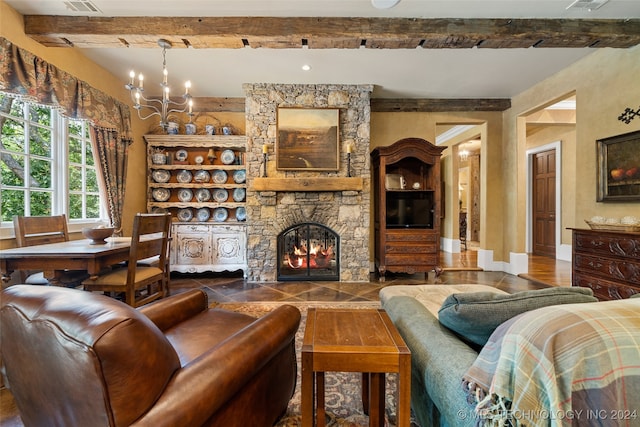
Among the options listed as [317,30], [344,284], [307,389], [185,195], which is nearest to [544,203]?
[344,284]

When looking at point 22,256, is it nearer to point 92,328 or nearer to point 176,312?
point 176,312

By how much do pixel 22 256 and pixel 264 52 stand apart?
115 inches

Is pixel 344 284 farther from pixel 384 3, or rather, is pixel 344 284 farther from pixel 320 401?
pixel 384 3

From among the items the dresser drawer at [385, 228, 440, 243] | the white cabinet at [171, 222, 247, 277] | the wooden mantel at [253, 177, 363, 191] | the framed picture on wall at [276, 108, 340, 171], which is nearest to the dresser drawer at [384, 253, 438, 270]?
the dresser drawer at [385, 228, 440, 243]

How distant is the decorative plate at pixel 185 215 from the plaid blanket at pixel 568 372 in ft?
14.6

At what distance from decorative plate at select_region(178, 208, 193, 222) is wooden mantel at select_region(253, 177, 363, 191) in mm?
1302

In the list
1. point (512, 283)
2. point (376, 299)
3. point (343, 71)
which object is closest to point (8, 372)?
point (376, 299)

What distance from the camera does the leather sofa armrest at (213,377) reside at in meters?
0.69

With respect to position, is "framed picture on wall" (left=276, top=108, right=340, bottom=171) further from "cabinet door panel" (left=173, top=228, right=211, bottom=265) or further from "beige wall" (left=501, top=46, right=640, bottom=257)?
"beige wall" (left=501, top=46, right=640, bottom=257)

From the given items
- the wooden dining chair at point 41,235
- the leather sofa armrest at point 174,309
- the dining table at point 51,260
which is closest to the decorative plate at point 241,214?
the wooden dining chair at point 41,235

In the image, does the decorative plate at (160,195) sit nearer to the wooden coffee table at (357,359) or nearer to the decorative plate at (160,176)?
the decorative plate at (160,176)

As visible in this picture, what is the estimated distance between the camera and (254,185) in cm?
390

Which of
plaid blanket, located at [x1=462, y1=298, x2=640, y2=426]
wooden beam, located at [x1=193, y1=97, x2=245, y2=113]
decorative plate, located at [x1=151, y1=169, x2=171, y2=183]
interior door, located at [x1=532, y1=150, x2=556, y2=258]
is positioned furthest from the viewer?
interior door, located at [x1=532, y1=150, x2=556, y2=258]

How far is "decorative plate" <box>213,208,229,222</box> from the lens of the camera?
4.40 metres
